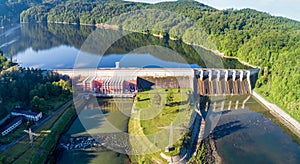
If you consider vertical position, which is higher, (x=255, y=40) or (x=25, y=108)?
(x=255, y=40)

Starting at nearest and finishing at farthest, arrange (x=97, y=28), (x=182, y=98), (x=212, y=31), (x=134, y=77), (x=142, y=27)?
(x=182, y=98) → (x=134, y=77) → (x=212, y=31) → (x=142, y=27) → (x=97, y=28)

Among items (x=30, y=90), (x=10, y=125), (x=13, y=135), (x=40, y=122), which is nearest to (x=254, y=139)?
(x=40, y=122)

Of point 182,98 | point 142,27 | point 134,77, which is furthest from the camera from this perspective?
point 142,27

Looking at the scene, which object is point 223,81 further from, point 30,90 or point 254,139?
point 30,90

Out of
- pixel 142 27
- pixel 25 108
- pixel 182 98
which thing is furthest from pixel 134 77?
pixel 142 27

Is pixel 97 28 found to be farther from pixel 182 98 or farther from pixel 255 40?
pixel 182 98

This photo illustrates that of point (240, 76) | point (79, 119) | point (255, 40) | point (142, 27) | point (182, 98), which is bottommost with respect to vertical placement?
point (79, 119)
